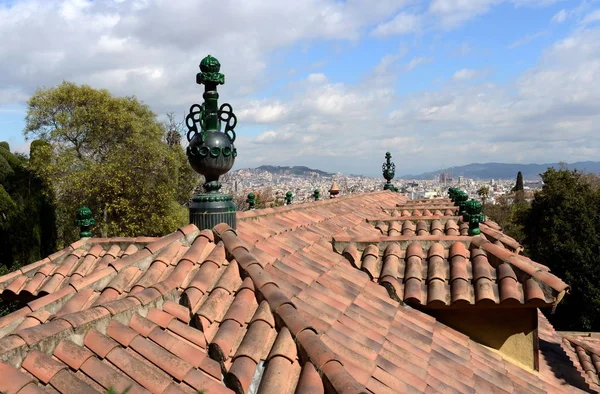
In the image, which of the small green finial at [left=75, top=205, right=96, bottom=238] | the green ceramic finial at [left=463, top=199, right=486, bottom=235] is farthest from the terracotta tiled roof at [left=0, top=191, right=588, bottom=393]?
the small green finial at [left=75, top=205, right=96, bottom=238]

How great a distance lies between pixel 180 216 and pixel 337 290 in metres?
17.2

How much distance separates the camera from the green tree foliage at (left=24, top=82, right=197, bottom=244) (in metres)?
18.8

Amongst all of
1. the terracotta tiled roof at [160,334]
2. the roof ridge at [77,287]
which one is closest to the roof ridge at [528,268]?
the terracotta tiled roof at [160,334]

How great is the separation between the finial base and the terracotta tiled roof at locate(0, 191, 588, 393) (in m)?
0.11

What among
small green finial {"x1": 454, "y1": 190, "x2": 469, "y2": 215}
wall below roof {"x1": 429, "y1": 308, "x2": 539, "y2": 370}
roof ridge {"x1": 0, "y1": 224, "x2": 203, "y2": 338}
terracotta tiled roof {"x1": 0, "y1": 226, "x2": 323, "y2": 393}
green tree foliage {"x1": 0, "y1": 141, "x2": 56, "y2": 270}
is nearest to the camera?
terracotta tiled roof {"x1": 0, "y1": 226, "x2": 323, "y2": 393}

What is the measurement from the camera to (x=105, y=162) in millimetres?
19484

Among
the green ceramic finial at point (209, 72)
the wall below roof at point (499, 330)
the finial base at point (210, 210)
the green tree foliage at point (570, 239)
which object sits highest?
the green ceramic finial at point (209, 72)

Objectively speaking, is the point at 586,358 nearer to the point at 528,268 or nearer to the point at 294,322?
the point at 528,268

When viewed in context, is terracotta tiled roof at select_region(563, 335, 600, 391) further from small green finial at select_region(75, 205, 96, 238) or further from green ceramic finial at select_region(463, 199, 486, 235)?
small green finial at select_region(75, 205, 96, 238)

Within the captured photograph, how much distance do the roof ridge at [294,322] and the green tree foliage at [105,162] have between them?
641 inches

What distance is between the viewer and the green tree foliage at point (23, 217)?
56.5 feet

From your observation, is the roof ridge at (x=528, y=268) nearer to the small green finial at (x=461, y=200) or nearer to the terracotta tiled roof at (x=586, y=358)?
the terracotta tiled roof at (x=586, y=358)

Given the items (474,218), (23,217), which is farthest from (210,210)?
(23,217)

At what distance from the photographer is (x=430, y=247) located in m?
5.21
